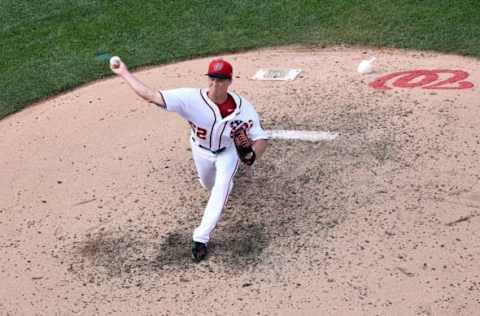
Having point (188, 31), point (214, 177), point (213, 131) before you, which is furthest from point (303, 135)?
point (188, 31)

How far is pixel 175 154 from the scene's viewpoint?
27.3 feet

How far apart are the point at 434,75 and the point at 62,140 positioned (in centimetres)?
461

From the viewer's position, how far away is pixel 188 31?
11656 millimetres

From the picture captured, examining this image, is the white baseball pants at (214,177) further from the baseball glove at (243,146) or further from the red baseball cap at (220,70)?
the red baseball cap at (220,70)

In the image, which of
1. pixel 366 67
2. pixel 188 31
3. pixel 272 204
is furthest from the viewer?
pixel 188 31

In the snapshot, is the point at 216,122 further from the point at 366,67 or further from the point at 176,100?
the point at 366,67

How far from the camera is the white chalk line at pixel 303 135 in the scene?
8297 millimetres

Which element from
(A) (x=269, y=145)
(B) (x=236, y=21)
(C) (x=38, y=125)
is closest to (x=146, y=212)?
(A) (x=269, y=145)

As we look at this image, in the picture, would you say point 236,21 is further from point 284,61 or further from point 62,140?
point 62,140

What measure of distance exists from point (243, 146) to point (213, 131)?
37 centimetres

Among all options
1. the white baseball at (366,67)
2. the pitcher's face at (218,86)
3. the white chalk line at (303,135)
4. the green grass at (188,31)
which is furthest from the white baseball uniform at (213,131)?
the green grass at (188,31)

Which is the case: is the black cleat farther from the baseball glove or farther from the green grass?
the green grass

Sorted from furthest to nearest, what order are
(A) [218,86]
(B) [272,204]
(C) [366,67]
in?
(C) [366,67], (B) [272,204], (A) [218,86]

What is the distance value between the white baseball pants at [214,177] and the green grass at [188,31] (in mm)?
3971
